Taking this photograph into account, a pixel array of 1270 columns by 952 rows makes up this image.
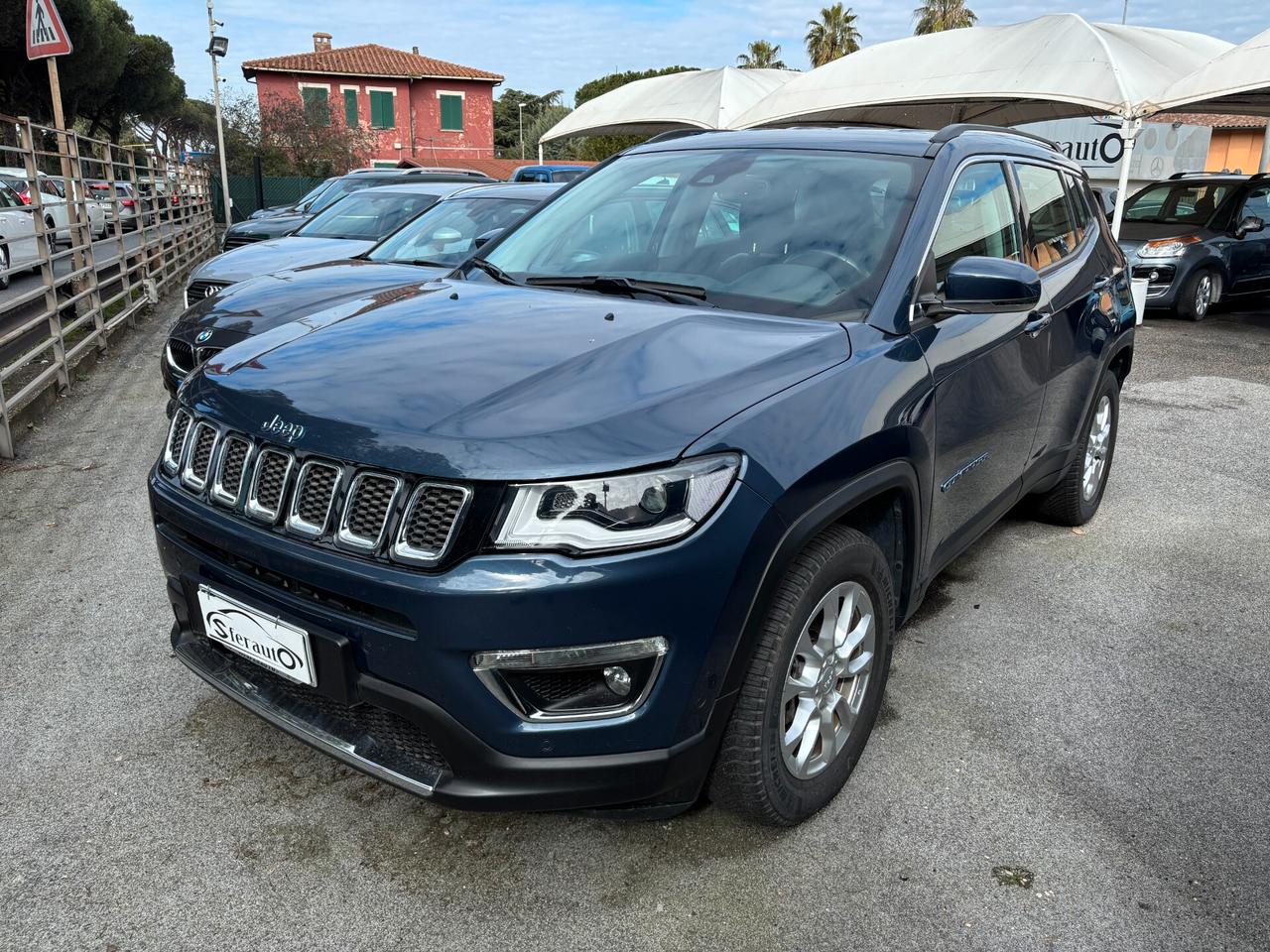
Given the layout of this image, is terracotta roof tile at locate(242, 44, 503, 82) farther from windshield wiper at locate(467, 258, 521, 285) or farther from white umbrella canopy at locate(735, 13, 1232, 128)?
windshield wiper at locate(467, 258, 521, 285)

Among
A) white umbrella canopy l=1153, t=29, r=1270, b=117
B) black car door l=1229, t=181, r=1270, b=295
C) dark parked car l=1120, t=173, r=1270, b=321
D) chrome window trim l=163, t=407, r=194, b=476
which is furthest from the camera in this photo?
black car door l=1229, t=181, r=1270, b=295

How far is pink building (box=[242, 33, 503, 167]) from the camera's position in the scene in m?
49.8

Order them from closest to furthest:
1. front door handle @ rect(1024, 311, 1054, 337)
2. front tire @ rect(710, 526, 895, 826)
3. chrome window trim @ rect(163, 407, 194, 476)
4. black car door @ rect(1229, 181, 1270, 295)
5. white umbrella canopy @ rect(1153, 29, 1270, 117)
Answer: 1. front tire @ rect(710, 526, 895, 826)
2. chrome window trim @ rect(163, 407, 194, 476)
3. front door handle @ rect(1024, 311, 1054, 337)
4. white umbrella canopy @ rect(1153, 29, 1270, 117)
5. black car door @ rect(1229, 181, 1270, 295)

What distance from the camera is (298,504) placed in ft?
6.96

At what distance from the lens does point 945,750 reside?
9.55 ft

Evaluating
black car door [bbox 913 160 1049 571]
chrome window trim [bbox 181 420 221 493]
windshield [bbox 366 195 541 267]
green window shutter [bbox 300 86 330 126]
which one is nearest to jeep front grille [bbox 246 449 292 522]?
chrome window trim [bbox 181 420 221 493]

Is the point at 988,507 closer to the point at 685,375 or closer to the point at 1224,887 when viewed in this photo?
the point at 1224,887

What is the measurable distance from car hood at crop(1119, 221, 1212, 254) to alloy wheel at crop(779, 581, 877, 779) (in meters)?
10.9

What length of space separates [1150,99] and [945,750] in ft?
39.8

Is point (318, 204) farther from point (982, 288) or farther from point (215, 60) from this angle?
point (215, 60)

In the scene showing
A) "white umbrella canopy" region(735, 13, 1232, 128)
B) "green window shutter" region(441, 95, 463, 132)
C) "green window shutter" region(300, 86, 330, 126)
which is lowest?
"white umbrella canopy" region(735, 13, 1232, 128)

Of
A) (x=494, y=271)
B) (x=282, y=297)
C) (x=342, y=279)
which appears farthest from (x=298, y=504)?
(x=342, y=279)

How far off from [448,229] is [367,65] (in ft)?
164

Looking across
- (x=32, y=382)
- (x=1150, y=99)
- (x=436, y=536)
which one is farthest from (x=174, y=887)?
(x=1150, y=99)
